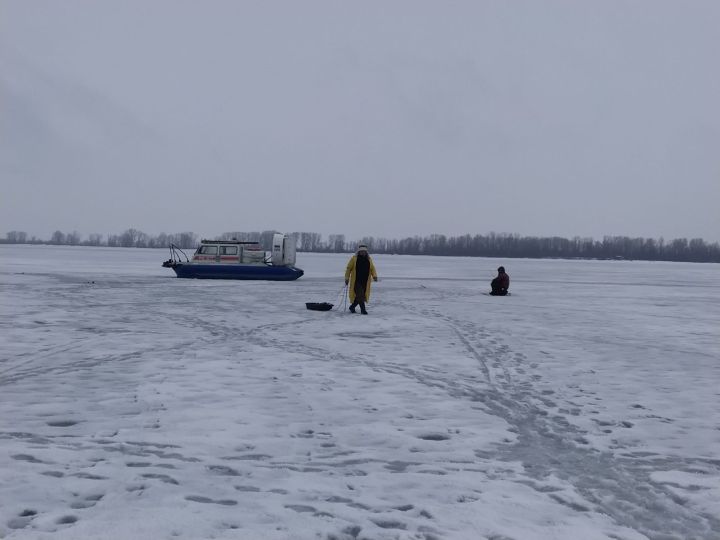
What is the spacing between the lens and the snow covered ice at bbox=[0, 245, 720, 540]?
11.7ft

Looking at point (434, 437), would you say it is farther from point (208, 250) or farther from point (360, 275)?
point (208, 250)

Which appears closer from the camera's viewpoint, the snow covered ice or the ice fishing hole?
the snow covered ice

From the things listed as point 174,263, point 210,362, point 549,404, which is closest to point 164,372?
point 210,362

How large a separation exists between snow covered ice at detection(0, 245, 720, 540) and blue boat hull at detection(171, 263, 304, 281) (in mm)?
17731

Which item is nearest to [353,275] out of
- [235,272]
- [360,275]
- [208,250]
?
[360,275]

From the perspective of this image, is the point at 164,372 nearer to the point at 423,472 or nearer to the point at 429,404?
the point at 429,404

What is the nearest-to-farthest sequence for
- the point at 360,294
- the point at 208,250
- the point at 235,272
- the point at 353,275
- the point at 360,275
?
the point at 360,275 < the point at 360,294 < the point at 353,275 < the point at 235,272 < the point at 208,250

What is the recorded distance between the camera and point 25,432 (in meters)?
4.95

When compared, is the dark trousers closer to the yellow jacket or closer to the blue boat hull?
the yellow jacket

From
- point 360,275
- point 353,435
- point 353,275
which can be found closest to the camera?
point 353,435

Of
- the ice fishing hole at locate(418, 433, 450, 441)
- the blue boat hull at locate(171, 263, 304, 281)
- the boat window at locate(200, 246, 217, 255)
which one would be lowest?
the ice fishing hole at locate(418, 433, 450, 441)

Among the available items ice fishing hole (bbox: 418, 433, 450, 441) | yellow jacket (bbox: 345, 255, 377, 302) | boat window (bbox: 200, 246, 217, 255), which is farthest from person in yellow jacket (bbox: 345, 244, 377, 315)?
boat window (bbox: 200, 246, 217, 255)

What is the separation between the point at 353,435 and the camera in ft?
16.8

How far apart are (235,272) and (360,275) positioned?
15689 mm
